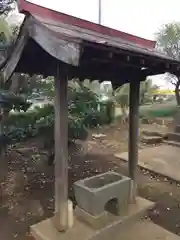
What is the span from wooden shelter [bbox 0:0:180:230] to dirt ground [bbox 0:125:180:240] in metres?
0.87

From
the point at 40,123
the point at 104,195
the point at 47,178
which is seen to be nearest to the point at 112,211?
the point at 104,195

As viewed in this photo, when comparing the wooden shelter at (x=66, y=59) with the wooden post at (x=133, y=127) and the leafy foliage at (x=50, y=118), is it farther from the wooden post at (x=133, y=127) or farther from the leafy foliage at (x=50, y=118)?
the leafy foliage at (x=50, y=118)

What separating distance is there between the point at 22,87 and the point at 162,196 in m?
5.03

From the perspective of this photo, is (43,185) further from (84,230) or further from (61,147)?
(61,147)

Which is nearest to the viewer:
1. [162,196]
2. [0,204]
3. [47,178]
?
[0,204]

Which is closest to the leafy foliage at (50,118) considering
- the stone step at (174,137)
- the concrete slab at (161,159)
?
the concrete slab at (161,159)

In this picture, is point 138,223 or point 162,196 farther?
point 162,196

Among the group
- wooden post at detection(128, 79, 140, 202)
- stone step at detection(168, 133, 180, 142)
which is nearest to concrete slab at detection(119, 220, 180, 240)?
wooden post at detection(128, 79, 140, 202)

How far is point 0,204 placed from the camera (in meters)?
4.59

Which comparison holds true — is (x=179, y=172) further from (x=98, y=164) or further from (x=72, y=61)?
(x=72, y=61)

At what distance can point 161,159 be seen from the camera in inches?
289

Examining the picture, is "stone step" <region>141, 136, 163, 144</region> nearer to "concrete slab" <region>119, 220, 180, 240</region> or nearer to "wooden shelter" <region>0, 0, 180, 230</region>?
"wooden shelter" <region>0, 0, 180, 230</region>

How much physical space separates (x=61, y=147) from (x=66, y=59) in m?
1.28

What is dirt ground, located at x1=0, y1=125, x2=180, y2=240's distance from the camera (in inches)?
158
